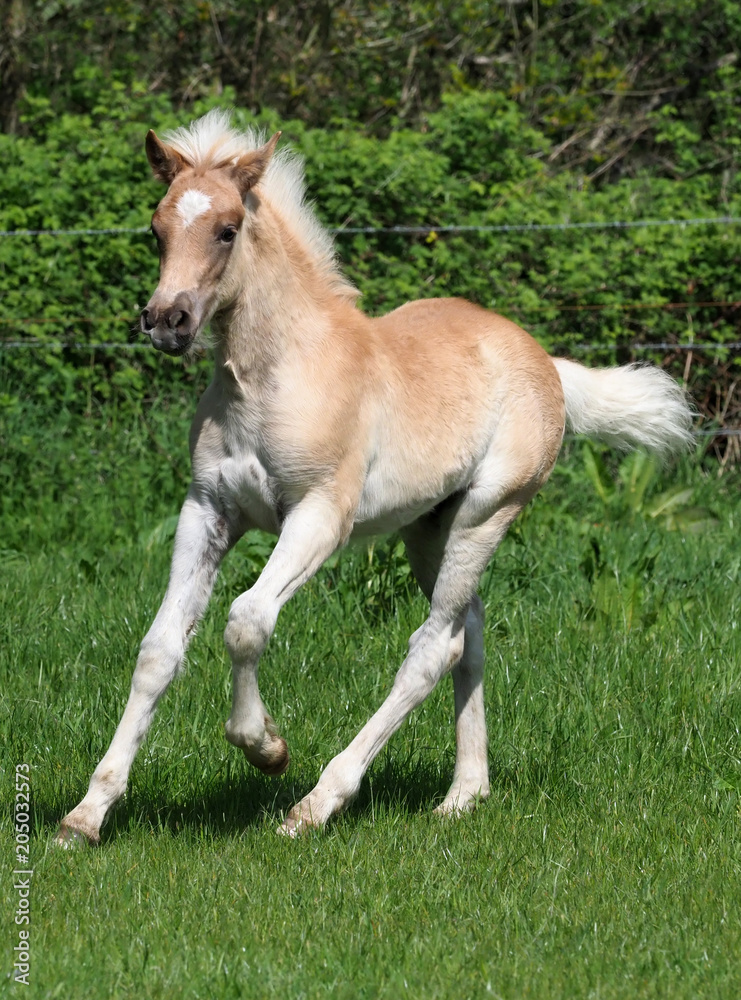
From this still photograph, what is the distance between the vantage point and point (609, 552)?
270 inches

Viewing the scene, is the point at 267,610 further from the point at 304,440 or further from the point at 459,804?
the point at 459,804

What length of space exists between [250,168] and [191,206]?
294 millimetres

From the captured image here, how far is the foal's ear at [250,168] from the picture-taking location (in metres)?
4.02


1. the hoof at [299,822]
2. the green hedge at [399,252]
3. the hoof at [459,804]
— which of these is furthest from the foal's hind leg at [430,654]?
the green hedge at [399,252]

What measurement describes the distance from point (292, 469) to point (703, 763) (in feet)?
6.01

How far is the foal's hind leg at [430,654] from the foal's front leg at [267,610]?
0.65 ft

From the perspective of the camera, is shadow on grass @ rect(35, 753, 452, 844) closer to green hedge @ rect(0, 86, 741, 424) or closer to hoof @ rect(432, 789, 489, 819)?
hoof @ rect(432, 789, 489, 819)

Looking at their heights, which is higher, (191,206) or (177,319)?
(191,206)

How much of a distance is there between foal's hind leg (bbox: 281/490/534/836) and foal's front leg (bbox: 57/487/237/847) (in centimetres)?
56

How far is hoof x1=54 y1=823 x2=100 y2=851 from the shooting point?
3.80m

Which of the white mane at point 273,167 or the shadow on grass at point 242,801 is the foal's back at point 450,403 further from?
the shadow on grass at point 242,801

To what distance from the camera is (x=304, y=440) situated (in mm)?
4055

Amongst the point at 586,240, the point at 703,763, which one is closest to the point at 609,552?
the point at 703,763

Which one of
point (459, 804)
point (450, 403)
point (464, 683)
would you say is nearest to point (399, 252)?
point (450, 403)
